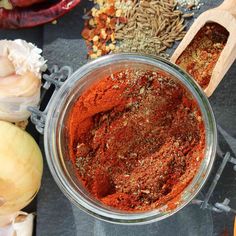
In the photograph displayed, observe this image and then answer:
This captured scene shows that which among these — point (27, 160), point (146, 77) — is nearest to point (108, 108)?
point (146, 77)

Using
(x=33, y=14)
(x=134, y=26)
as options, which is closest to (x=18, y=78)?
(x=33, y=14)

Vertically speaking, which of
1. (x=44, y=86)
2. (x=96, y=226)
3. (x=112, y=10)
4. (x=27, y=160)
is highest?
(x=112, y=10)

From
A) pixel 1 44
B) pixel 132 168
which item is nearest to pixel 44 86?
pixel 1 44

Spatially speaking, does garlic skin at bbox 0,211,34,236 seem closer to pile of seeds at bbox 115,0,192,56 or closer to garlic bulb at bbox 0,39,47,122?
garlic bulb at bbox 0,39,47,122

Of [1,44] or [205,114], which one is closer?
[205,114]

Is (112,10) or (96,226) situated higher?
(112,10)

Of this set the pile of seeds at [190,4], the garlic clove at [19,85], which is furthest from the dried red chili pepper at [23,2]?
the pile of seeds at [190,4]

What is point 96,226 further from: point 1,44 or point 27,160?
point 1,44

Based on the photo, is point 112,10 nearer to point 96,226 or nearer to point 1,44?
point 1,44
